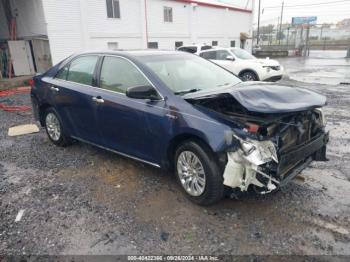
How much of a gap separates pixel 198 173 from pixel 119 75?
1.73 meters

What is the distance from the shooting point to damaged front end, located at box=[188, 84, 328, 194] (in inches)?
120

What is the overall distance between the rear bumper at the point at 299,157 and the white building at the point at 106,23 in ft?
46.5

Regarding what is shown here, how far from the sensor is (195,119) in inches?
132

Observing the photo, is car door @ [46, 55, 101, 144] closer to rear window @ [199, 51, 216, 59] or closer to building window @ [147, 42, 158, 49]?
rear window @ [199, 51, 216, 59]

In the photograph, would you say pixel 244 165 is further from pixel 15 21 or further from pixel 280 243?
pixel 15 21

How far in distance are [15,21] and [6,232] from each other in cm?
1721

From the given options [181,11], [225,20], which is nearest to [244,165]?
[181,11]

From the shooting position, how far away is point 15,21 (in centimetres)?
1731

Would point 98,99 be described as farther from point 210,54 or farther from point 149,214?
point 210,54

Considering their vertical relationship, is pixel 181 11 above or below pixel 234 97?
above

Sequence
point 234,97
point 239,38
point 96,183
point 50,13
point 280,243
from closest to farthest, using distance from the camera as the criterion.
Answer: point 280,243, point 234,97, point 96,183, point 50,13, point 239,38

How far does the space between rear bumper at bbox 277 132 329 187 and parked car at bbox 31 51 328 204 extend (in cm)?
1

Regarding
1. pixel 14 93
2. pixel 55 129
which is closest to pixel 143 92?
pixel 55 129

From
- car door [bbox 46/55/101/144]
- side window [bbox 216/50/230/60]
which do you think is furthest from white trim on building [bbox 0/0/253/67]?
car door [bbox 46/55/101/144]
